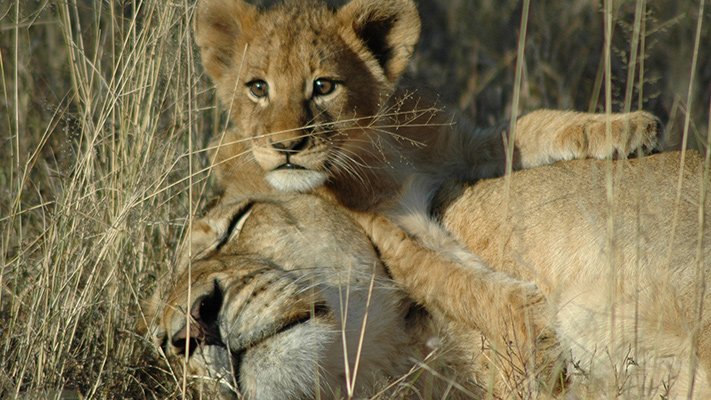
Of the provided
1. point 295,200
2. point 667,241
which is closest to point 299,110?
point 295,200

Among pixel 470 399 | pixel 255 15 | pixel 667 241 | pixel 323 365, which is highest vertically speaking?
pixel 255 15

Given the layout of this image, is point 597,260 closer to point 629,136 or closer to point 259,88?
point 629,136

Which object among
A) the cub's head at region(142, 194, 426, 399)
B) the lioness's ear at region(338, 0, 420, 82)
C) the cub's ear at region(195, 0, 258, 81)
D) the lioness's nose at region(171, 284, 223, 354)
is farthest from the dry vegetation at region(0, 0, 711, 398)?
the lioness's ear at region(338, 0, 420, 82)

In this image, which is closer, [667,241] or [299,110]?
[667,241]

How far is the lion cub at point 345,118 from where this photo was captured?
2984 millimetres

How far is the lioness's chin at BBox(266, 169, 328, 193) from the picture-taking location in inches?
114

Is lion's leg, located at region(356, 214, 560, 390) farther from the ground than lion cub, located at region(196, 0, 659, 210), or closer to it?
closer to it

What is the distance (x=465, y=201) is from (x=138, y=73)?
1.14 meters

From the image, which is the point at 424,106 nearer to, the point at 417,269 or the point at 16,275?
the point at 417,269

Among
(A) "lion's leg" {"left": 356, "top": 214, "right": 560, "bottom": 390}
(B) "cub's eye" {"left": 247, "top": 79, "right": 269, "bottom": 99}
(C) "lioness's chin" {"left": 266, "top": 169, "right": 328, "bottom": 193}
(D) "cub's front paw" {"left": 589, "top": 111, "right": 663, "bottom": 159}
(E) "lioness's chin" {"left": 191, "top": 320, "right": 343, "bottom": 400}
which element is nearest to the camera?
(E) "lioness's chin" {"left": 191, "top": 320, "right": 343, "bottom": 400}

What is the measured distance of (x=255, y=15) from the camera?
3.39 meters

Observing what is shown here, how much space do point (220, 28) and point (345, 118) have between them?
0.63 m

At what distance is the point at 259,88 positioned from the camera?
3193 mm

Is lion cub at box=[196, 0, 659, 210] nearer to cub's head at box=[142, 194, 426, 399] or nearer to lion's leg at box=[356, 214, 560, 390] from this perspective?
cub's head at box=[142, 194, 426, 399]
